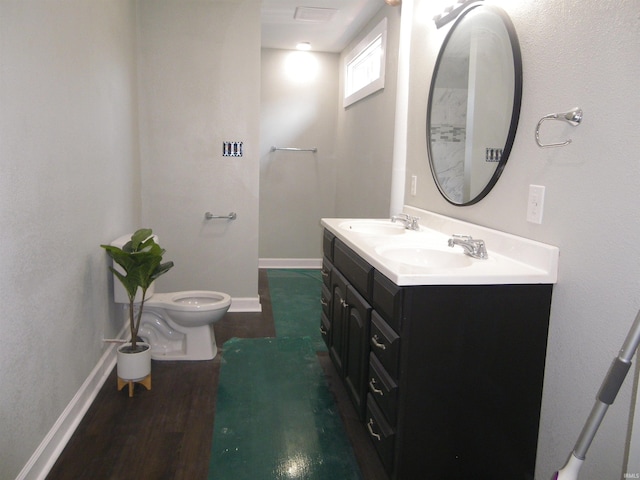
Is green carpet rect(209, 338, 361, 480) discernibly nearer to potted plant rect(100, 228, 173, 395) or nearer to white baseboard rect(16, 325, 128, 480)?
potted plant rect(100, 228, 173, 395)

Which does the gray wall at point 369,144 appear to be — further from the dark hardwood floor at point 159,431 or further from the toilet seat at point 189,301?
the dark hardwood floor at point 159,431

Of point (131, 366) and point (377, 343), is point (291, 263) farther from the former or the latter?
point (377, 343)

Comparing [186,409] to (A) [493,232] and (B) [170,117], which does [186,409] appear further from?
(B) [170,117]

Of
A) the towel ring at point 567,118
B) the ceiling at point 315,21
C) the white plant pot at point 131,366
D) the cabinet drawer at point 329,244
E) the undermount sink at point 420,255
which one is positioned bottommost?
the white plant pot at point 131,366

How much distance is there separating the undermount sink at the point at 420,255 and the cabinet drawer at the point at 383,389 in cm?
42

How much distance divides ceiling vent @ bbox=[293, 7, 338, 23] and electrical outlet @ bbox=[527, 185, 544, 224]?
2726 millimetres

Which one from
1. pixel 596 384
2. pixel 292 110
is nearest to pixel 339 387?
pixel 596 384

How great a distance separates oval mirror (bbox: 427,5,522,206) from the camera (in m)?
1.88

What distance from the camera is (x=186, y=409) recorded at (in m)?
2.39

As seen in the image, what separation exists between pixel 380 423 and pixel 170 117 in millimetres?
2776

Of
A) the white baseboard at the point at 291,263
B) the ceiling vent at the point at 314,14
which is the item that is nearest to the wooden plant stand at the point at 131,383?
the ceiling vent at the point at 314,14

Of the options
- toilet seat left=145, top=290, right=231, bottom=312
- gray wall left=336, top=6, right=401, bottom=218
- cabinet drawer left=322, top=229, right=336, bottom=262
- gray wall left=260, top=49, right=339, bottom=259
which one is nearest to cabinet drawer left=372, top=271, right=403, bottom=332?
cabinet drawer left=322, top=229, right=336, bottom=262

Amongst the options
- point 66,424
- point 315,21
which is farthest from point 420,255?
point 315,21

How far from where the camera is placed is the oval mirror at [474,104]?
1.88 metres
